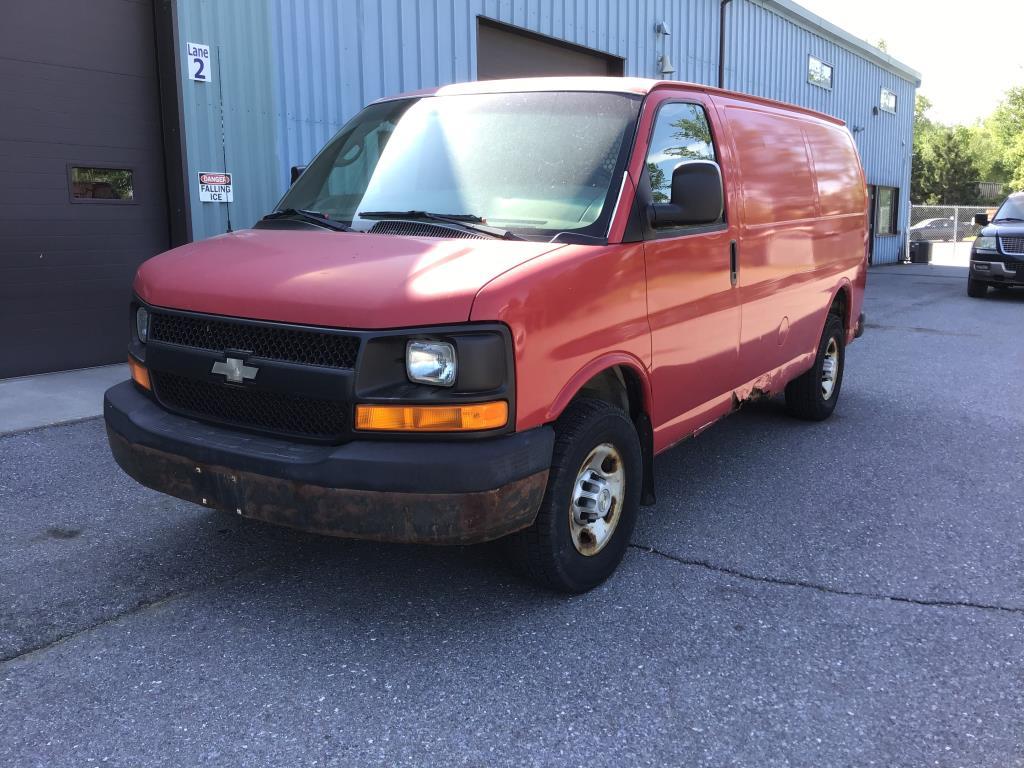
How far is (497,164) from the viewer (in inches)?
153

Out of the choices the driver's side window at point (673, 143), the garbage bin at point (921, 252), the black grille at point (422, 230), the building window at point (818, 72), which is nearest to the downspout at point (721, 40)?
the building window at point (818, 72)

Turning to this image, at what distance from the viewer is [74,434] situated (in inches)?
229

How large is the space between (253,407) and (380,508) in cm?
69

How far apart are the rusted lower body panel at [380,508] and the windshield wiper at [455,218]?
3.34 feet

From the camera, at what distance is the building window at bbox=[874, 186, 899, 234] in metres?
25.0

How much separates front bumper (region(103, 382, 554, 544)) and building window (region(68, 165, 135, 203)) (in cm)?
530

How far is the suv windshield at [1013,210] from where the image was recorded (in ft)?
52.4

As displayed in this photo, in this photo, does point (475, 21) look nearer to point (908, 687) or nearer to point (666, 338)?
point (666, 338)

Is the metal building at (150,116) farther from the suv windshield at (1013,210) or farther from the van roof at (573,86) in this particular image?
the suv windshield at (1013,210)

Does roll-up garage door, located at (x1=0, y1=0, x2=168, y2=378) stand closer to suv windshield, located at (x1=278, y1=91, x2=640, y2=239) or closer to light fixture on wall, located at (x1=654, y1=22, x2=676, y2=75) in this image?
suv windshield, located at (x1=278, y1=91, x2=640, y2=239)

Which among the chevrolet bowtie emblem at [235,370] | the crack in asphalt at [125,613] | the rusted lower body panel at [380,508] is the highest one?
the chevrolet bowtie emblem at [235,370]

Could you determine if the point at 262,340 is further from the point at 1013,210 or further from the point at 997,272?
the point at 1013,210

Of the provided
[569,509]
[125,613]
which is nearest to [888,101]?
[569,509]

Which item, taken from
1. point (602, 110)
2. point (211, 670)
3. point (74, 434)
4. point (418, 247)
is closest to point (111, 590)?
point (211, 670)
